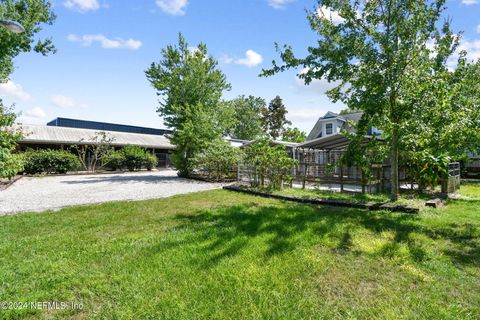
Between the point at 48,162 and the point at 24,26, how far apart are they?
11045 mm

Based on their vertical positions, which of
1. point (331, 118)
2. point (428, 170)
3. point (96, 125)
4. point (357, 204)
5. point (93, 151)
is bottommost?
point (357, 204)

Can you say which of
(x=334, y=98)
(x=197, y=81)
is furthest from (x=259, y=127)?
(x=334, y=98)

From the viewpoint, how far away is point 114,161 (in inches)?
973

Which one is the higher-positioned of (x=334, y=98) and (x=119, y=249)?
(x=334, y=98)

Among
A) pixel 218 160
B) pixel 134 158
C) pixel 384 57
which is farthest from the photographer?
pixel 134 158

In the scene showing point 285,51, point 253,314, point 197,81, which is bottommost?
point 253,314

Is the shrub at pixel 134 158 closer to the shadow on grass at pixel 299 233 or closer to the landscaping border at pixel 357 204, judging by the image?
the landscaping border at pixel 357 204

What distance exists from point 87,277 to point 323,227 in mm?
4164

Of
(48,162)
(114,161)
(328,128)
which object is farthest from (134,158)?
(328,128)

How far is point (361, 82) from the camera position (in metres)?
7.93

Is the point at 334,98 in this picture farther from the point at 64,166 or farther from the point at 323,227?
the point at 64,166

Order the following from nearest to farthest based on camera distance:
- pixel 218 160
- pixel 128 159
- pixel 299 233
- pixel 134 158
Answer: pixel 299 233 → pixel 218 160 → pixel 128 159 → pixel 134 158

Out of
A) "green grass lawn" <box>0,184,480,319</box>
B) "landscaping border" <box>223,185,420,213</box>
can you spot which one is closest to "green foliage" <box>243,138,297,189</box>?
"landscaping border" <box>223,185,420,213</box>

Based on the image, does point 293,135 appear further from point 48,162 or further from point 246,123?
point 48,162
